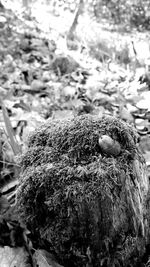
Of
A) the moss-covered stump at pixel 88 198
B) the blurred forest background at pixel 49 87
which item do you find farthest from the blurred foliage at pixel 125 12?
the moss-covered stump at pixel 88 198

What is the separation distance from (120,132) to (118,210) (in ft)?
1.49

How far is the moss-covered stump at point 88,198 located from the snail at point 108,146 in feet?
0.04

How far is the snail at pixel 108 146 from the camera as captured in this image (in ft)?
4.83

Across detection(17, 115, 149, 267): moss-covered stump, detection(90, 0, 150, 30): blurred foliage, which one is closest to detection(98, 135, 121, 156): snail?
detection(17, 115, 149, 267): moss-covered stump

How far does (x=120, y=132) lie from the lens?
1571 millimetres

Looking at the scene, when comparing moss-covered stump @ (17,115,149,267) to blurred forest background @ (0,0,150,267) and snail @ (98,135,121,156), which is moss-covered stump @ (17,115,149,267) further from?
blurred forest background @ (0,0,150,267)

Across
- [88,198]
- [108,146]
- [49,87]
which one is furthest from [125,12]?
[88,198]

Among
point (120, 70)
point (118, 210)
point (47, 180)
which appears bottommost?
point (120, 70)

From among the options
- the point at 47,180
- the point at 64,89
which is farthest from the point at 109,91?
the point at 47,180

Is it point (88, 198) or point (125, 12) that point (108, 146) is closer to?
point (88, 198)

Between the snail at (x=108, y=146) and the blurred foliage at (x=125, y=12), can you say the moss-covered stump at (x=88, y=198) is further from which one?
the blurred foliage at (x=125, y=12)

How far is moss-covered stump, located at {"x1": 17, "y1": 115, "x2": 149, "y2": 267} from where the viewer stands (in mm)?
1374

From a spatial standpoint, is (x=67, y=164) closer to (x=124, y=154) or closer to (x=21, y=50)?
(x=124, y=154)

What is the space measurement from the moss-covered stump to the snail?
0.01m
